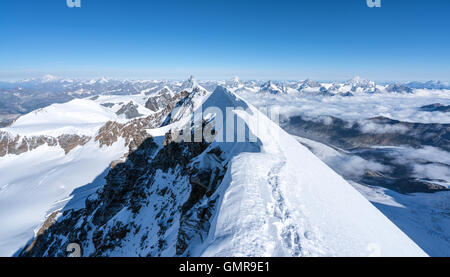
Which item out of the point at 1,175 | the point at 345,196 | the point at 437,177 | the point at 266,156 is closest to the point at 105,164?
the point at 1,175

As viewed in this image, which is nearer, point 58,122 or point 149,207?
point 149,207

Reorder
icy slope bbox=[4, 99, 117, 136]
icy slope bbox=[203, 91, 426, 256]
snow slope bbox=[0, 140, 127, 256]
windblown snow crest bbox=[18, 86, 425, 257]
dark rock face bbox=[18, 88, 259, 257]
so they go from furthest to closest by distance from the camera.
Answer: icy slope bbox=[4, 99, 117, 136]
snow slope bbox=[0, 140, 127, 256]
dark rock face bbox=[18, 88, 259, 257]
windblown snow crest bbox=[18, 86, 425, 257]
icy slope bbox=[203, 91, 426, 256]

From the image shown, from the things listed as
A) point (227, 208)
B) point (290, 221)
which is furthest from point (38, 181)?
point (290, 221)

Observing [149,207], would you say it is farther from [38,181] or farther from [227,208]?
[38,181]

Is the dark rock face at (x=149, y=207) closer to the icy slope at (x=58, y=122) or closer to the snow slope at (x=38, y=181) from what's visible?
the snow slope at (x=38, y=181)

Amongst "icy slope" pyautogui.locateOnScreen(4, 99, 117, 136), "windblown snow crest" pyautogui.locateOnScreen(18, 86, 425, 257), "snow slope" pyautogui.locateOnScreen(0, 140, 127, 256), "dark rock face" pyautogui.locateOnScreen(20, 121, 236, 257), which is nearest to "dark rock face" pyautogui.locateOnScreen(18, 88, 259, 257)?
"dark rock face" pyautogui.locateOnScreen(20, 121, 236, 257)

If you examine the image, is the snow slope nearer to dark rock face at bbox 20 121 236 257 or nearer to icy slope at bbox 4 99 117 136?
icy slope at bbox 4 99 117 136

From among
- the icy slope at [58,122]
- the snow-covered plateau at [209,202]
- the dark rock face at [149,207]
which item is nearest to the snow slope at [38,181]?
the snow-covered plateau at [209,202]
